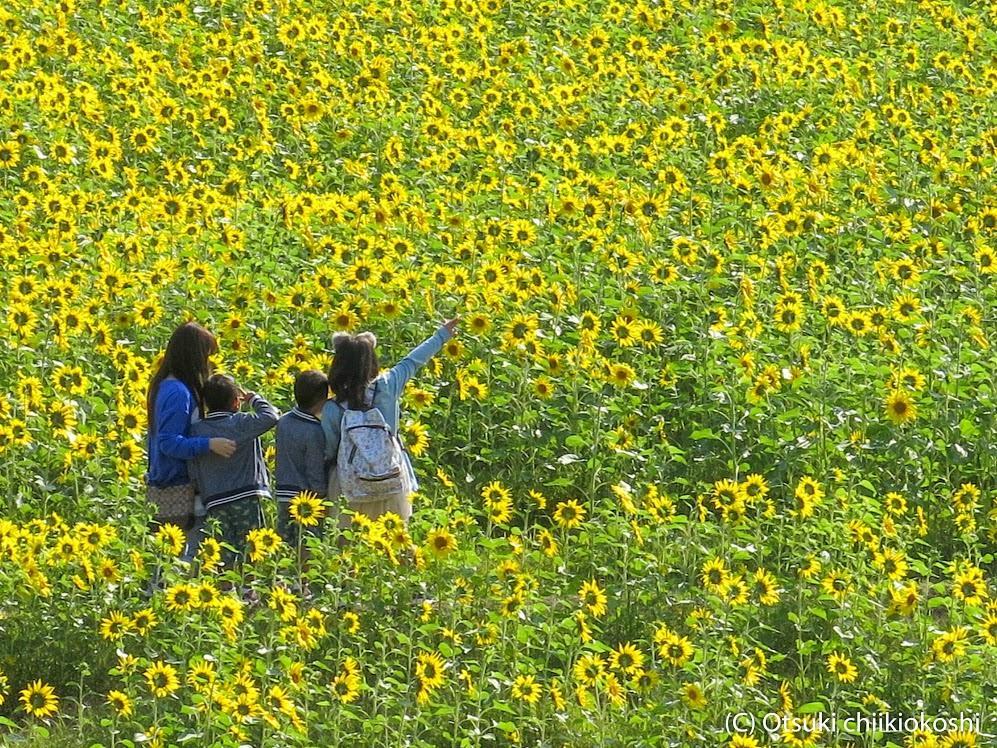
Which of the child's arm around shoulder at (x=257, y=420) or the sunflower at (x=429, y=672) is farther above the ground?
the child's arm around shoulder at (x=257, y=420)

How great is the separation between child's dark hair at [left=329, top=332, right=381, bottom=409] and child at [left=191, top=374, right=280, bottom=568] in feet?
0.91

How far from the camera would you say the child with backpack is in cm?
743

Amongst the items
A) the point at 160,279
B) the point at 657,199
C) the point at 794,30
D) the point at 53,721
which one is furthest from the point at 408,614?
the point at 794,30

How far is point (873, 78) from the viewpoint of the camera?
13469 millimetres

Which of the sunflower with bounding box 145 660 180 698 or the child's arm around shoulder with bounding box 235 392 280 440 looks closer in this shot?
the sunflower with bounding box 145 660 180 698

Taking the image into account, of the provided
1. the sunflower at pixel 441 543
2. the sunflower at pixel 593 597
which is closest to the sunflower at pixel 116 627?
the sunflower at pixel 441 543

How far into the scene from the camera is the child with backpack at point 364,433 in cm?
743

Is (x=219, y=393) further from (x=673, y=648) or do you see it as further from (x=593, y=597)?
(x=673, y=648)

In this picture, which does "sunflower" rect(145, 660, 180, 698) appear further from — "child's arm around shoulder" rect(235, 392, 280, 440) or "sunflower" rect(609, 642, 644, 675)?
"sunflower" rect(609, 642, 644, 675)

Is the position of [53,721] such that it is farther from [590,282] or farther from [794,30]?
[794,30]

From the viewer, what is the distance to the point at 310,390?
25.0 ft

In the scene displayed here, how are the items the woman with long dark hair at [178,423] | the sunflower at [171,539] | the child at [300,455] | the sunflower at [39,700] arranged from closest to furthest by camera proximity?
the sunflower at [39,700], the sunflower at [171,539], the woman with long dark hair at [178,423], the child at [300,455]

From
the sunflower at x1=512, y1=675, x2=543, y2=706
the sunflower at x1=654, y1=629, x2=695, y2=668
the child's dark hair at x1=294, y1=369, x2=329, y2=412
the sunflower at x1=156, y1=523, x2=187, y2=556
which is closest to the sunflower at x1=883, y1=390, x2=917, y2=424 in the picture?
the sunflower at x1=654, y1=629, x2=695, y2=668

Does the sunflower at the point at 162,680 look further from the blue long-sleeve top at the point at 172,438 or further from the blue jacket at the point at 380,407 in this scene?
the blue jacket at the point at 380,407
